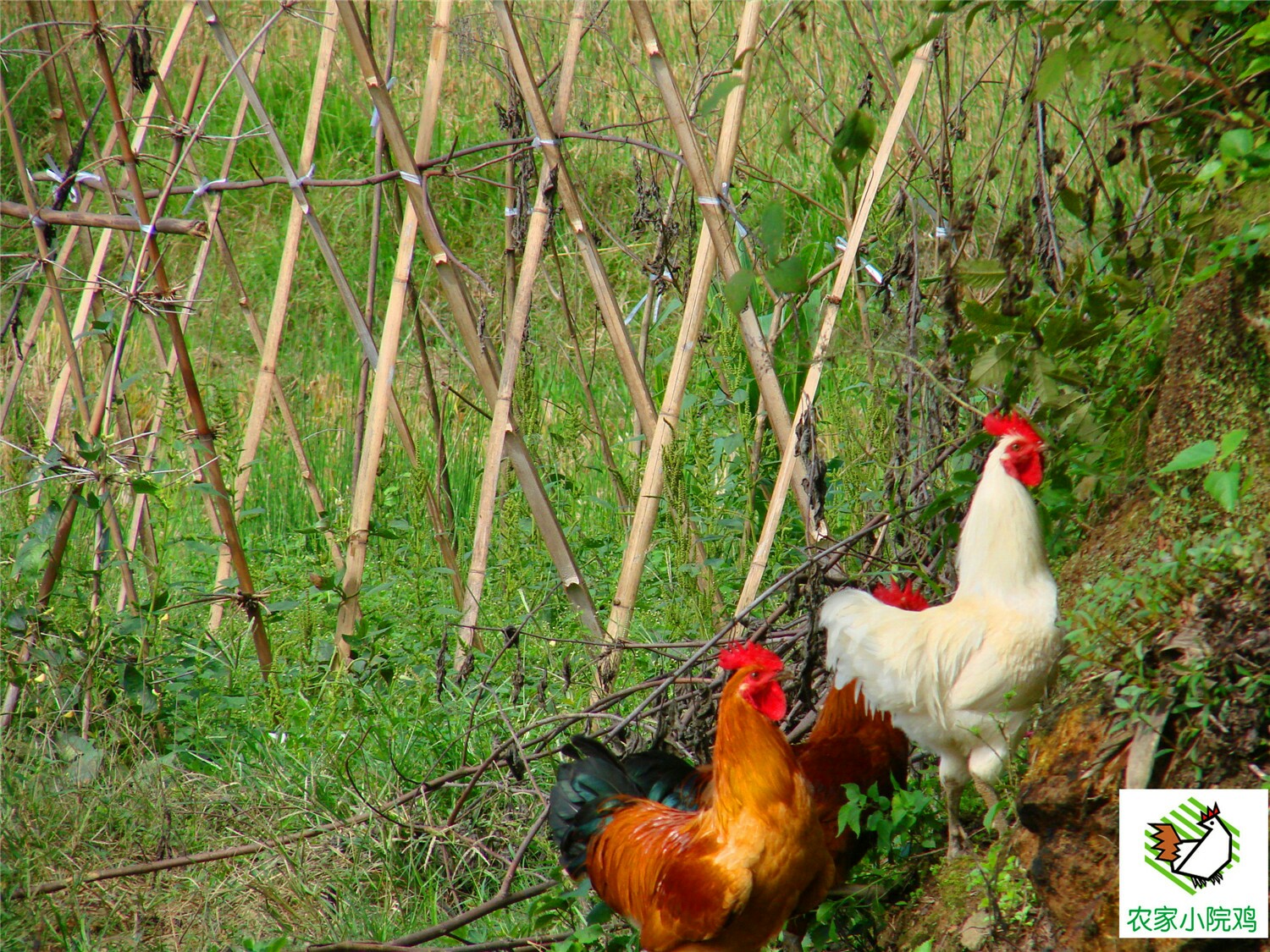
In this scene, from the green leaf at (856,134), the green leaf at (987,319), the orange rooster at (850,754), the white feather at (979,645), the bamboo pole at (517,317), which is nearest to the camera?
the green leaf at (856,134)

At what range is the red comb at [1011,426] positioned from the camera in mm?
2400

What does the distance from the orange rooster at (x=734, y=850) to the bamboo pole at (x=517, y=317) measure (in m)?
0.77

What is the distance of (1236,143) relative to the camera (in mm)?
1961

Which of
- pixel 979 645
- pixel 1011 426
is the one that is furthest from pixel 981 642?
pixel 1011 426

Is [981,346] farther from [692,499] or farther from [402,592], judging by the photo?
[402,592]

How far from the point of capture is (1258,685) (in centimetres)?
180

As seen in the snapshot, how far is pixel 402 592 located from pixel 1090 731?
2.61 meters

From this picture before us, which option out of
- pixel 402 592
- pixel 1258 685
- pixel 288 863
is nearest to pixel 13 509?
pixel 402 592

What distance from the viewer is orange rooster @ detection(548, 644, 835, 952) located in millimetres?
2318

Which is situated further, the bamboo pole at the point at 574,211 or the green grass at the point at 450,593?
the bamboo pole at the point at 574,211

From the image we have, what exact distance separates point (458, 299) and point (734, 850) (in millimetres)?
1610

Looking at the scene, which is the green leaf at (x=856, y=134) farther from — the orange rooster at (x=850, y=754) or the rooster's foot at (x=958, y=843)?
the rooster's foot at (x=958, y=843)


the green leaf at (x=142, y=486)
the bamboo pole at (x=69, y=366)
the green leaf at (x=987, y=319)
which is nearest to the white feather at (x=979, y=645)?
the green leaf at (x=987, y=319)

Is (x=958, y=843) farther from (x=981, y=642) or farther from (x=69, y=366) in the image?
(x=69, y=366)
